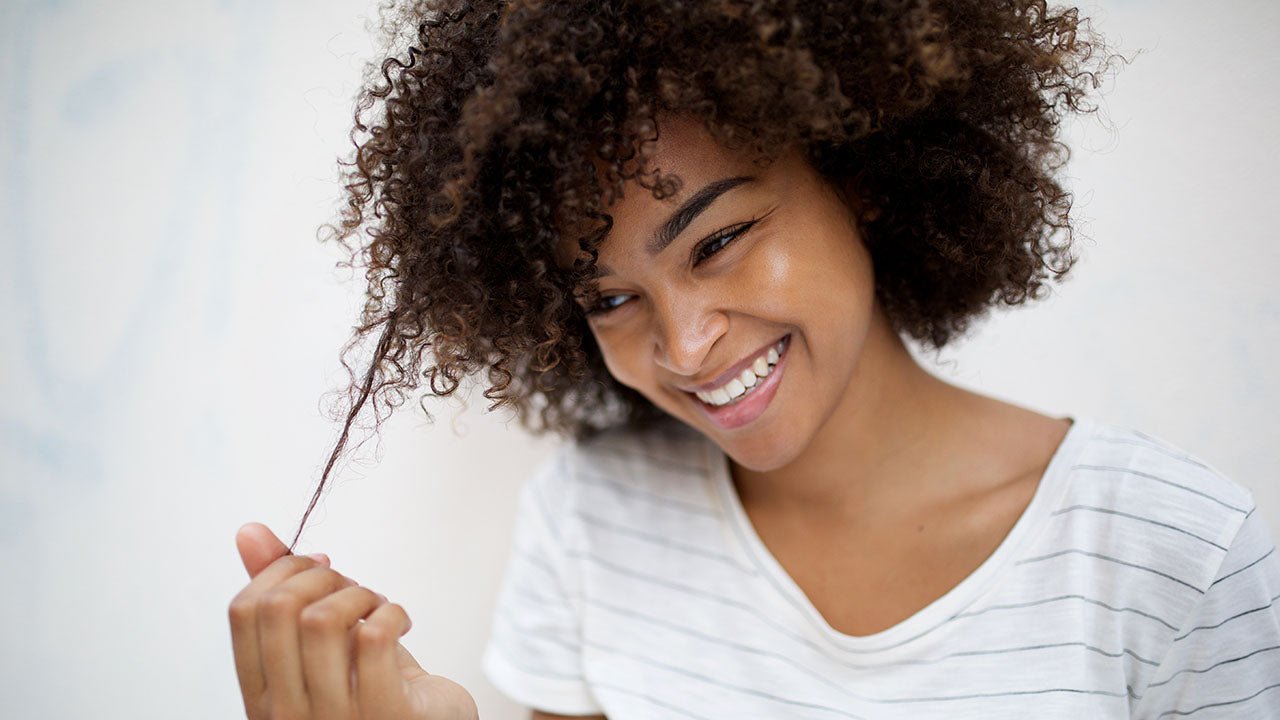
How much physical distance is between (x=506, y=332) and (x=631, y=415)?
551 mm

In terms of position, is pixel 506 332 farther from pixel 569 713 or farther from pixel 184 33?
pixel 184 33

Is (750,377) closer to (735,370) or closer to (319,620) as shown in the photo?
(735,370)

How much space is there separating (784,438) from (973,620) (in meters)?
0.40

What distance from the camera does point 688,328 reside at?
1.11 meters

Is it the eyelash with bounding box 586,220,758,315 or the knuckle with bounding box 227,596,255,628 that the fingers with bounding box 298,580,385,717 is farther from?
the eyelash with bounding box 586,220,758,315

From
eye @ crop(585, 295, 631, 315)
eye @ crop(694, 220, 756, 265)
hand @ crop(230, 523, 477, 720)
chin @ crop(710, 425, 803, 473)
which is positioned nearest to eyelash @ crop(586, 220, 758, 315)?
eye @ crop(694, 220, 756, 265)

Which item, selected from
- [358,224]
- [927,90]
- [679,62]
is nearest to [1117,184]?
[927,90]

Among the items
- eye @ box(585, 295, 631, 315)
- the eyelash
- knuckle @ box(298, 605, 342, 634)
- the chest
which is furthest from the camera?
the chest

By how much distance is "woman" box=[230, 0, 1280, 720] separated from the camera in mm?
1023

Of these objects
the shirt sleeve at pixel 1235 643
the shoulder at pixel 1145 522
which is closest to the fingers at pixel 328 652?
the shoulder at pixel 1145 522

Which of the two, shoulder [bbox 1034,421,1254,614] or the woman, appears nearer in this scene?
the woman

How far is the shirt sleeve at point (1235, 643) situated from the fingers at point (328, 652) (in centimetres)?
109

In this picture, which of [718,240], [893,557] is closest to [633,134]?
[718,240]

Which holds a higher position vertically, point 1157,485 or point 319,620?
point 1157,485
